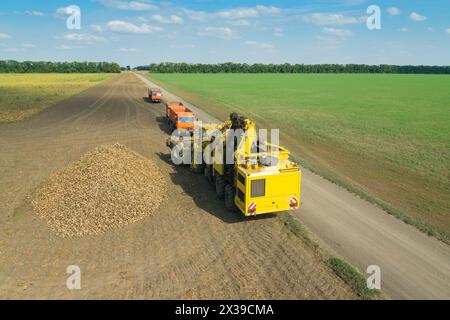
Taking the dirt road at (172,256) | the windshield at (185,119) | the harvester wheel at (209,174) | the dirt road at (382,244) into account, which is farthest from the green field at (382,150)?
the windshield at (185,119)

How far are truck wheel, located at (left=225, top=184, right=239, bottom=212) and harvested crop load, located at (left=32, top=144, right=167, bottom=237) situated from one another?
2.89 metres

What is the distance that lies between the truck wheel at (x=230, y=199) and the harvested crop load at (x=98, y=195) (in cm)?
289

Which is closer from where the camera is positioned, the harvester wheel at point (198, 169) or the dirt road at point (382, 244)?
the dirt road at point (382, 244)

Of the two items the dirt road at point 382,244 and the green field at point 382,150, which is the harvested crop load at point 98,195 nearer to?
the dirt road at point 382,244

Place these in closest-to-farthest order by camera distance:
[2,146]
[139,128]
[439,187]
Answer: [439,187] < [2,146] < [139,128]

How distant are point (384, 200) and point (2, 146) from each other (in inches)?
929

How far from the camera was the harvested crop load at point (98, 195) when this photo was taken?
1162cm

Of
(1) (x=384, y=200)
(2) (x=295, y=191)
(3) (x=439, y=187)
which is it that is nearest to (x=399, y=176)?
(3) (x=439, y=187)

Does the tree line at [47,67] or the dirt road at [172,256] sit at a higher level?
the tree line at [47,67]

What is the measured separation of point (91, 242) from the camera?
1064cm

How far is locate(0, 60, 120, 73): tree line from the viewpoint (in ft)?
460

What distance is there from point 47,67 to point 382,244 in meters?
163

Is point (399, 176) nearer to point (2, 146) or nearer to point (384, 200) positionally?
point (384, 200)

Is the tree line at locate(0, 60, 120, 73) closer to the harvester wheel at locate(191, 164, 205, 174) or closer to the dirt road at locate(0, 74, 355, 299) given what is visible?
the dirt road at locate(0, 74, 355, 299)
